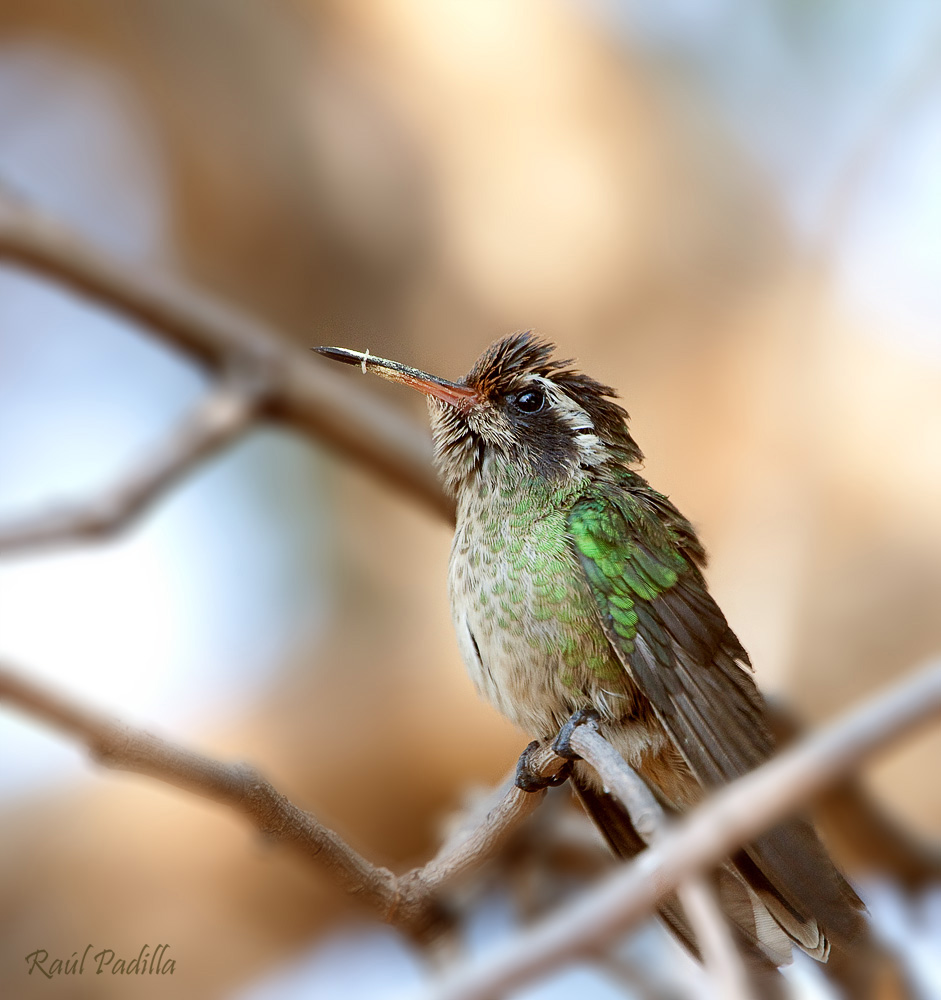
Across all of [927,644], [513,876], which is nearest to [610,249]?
[927,644]

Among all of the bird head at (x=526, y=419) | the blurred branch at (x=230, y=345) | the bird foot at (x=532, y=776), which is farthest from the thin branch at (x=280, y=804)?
the blurred branch at (x=230, y=345)

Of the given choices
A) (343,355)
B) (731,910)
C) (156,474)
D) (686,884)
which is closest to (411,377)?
(343,355)

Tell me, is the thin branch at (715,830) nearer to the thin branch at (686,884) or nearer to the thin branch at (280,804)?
the thin branch at (686,884)

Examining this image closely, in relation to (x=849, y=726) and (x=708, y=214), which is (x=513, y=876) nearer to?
(x=849, y=726)

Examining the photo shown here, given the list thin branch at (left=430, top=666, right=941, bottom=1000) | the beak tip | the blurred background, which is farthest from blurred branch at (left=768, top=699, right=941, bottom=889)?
thin branch at (left=430, top=666, right=941, bottom=1000)

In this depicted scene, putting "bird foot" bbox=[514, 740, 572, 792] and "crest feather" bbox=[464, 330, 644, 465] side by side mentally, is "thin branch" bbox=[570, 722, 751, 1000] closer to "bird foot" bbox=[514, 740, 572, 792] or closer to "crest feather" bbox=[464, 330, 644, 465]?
"bird foot" bbox=[514, 740, 572, 792]

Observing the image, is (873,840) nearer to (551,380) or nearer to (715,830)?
(551,380)

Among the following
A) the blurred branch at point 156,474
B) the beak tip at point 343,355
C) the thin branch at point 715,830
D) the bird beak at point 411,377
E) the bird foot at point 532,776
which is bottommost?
the thin branch at point 715,830
